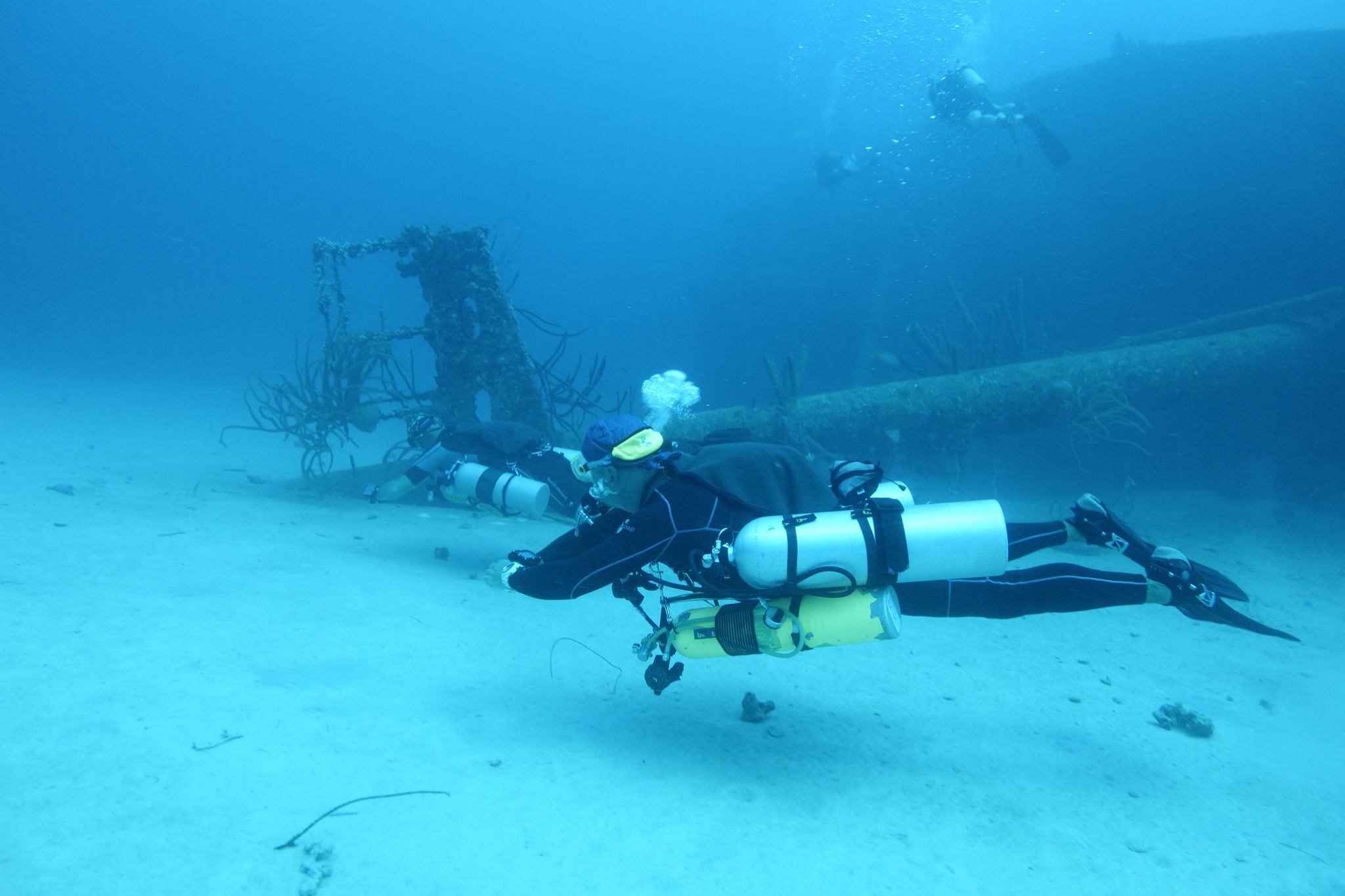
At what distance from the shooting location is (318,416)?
9.34m

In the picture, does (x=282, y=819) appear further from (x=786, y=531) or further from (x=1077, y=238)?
(x=1077, y=238)

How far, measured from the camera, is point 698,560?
3.30m

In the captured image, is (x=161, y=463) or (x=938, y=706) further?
(x=161, y=463)

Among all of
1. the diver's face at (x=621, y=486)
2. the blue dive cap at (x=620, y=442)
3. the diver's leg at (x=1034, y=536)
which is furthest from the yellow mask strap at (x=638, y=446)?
the diver's leg at (x=1034, y=536)

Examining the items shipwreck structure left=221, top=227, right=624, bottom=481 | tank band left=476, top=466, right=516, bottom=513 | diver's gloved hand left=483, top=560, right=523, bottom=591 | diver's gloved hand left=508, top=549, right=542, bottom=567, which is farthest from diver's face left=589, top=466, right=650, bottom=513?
shipwreck structure left=221, top=227, right=624, bottom=481

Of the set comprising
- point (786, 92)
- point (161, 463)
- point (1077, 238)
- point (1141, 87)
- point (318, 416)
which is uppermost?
point (786, 92)

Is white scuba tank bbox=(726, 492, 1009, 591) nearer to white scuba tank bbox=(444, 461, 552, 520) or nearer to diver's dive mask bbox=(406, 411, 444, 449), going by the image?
white scuba tank bbox=(444, 461, 552, 520)

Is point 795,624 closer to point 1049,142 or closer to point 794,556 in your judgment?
point 794,556

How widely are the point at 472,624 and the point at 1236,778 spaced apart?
14.6 ft

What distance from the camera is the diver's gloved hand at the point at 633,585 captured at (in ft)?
11.8

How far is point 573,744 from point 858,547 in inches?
67.1

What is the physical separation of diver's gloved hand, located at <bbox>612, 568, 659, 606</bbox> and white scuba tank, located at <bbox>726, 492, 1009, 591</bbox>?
61cm

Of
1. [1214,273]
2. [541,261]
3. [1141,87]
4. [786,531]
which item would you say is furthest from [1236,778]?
[541,261]

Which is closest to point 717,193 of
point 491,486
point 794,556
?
point 491,486
